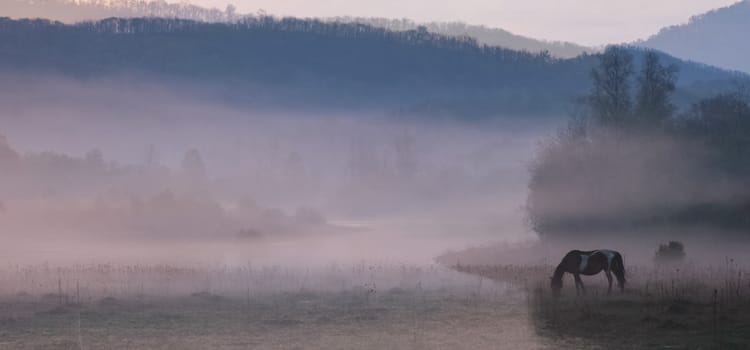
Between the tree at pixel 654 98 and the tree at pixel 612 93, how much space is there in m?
1.40

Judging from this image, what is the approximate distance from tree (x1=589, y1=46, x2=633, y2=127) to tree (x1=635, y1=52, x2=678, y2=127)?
1.40 meters

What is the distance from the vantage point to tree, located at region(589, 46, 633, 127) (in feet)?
271

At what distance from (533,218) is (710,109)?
629 inches

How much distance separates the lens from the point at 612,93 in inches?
3295

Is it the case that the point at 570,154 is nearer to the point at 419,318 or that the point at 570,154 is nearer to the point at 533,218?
the point at 533,218

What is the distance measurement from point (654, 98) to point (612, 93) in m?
4.01

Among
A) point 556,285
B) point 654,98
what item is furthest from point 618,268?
point 654,98

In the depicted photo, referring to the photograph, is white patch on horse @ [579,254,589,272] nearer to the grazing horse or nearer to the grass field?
the grazing horse

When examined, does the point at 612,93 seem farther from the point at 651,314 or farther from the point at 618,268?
the point at 651,314

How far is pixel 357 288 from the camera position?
175 feet

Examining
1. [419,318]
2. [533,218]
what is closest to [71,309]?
[419,318]

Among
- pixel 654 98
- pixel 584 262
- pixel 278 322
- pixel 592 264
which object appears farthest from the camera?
pixel 654 98

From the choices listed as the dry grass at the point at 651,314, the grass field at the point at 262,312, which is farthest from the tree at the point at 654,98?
the dry grass at the point at 651,314

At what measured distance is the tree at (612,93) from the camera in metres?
82.6
